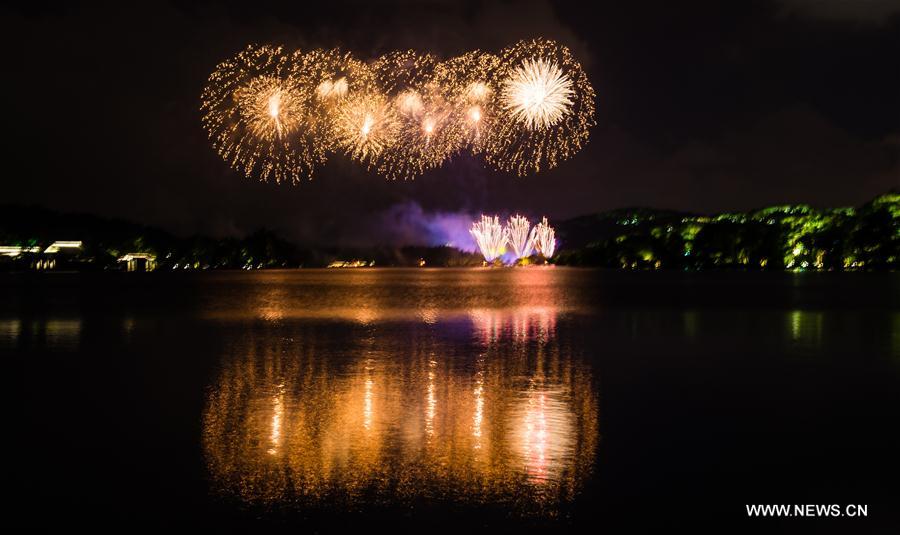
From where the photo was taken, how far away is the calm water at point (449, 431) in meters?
11.2

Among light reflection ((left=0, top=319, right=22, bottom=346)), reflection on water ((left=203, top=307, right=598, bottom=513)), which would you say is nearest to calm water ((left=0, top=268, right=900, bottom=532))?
reflection on water ((left=203, top=307, right=598, bottom=513))

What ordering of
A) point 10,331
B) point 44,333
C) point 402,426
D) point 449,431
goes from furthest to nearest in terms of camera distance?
1. point 10,331
2. point 44,333
3. point 402,426
4. point 449,431

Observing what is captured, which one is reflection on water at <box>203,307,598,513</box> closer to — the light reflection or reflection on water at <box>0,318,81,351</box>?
reflection on water at <box>0,318,81,351</box>

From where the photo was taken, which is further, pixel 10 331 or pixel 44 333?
pixel 10 331

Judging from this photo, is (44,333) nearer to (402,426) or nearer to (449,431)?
(402,426)

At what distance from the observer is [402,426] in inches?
633

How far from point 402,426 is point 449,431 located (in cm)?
99

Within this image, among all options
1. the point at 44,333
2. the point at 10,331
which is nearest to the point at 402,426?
the point at 44,333

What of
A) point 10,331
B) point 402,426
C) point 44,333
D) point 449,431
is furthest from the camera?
point 10,331

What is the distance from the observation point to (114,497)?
11680mm

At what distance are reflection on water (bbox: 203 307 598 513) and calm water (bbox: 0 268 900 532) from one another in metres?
0.06

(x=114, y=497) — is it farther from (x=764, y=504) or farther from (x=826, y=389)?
(x=826, y=389)

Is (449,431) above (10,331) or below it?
below

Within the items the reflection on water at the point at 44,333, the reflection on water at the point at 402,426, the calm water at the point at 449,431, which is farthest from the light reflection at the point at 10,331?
the reflection on water at the point at 402,426
